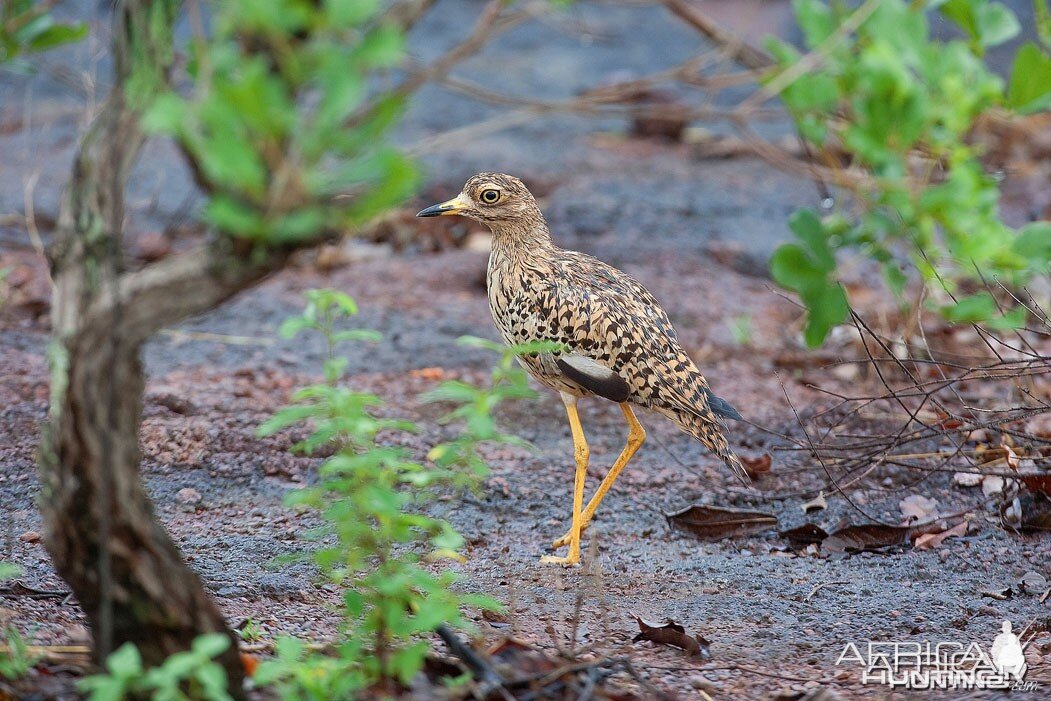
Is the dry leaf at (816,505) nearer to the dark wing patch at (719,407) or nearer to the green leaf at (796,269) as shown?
the dark wing patch at (719,407)

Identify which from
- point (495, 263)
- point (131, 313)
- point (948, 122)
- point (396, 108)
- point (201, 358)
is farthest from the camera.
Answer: point (201, 358)

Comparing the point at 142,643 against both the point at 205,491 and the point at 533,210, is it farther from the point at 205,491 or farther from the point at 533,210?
the point at 533,210

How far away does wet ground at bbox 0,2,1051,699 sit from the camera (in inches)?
138

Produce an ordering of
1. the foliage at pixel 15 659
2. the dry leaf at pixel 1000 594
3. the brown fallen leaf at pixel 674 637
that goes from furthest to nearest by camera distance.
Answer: the dry leaf at pixel 1000 594, the brown fallen leaf at pixel 674 637, the foliage at pixel 15 659

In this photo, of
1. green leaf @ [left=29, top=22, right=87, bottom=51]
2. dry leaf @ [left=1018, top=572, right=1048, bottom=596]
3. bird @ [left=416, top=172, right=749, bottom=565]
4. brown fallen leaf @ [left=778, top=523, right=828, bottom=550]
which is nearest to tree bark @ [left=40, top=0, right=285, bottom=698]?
green leaf @ [left=29, top=22, right=87, bottom=51]

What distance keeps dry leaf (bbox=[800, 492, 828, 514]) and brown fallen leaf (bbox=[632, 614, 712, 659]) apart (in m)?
1.26

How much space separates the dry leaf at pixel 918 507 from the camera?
4.47 m

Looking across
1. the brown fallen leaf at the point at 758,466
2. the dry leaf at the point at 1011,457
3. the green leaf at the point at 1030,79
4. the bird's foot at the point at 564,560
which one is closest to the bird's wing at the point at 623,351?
the brown fallen leaf at the point at 758,466

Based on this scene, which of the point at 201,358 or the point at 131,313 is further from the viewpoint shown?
the point at 201,358

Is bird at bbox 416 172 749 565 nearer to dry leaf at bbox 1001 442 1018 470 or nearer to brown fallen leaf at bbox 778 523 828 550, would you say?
brown fallen leaf at bbox 778 523 828 550


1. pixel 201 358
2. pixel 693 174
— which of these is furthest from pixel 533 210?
pixel 693 174

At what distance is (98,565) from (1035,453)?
370cm

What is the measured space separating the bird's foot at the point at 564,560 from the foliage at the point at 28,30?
7.63ft

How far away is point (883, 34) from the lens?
2.44 meters
